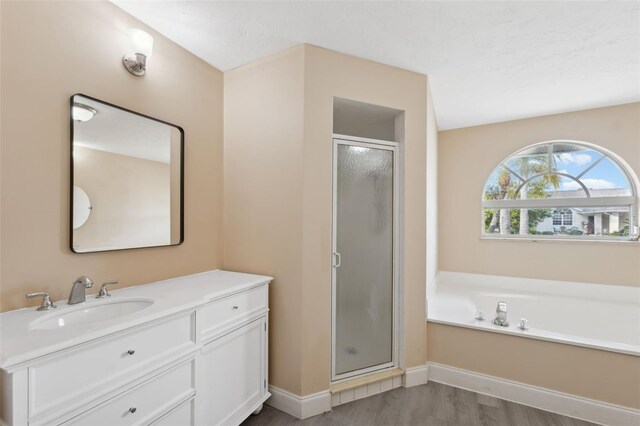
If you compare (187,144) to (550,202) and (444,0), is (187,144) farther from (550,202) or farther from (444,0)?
(550,202)

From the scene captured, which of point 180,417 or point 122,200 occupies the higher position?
point 122,200

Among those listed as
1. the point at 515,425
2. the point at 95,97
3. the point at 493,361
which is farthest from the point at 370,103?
the point at 515,425

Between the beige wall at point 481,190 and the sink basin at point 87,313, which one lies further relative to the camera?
the beige wall at point 481,190

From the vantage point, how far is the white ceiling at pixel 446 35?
1.69 metres

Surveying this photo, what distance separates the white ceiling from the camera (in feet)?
5.53

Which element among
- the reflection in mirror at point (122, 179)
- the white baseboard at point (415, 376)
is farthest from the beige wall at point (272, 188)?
the white baseboard at point (415, 376)

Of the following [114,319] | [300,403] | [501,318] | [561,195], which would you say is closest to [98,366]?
[114,319]

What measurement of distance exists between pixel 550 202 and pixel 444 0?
279cm

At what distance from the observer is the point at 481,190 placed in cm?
365

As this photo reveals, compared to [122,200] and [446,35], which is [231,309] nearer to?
[122,200]

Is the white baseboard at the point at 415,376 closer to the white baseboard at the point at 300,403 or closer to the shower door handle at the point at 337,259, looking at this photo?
the white baseboard at the point at 300,403

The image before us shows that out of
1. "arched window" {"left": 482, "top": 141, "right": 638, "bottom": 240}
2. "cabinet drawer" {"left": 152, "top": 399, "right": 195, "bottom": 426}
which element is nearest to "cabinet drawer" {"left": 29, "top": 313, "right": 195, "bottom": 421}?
"cabinet drawer" {"left": 152, "top": 399, "right": 195, "bottom": 426}

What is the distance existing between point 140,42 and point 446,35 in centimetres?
188

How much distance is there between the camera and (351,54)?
2.14m
